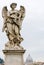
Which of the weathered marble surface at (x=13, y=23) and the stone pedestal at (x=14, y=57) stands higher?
the weathered marble surface at (x=13, y=23)

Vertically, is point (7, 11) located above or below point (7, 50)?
above

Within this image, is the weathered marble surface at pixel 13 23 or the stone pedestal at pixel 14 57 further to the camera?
the weathered marble surface at pixel 13 23

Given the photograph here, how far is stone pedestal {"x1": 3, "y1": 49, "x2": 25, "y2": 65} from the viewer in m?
14.3

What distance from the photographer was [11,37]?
1455 cm

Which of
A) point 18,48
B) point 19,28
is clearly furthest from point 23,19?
point 18,48

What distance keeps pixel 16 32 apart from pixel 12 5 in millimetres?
1359

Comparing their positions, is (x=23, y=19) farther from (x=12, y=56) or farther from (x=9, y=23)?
(x=12, y=56)

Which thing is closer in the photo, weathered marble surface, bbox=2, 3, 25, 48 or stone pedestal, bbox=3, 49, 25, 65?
stone pedestal, bbox=3, 49, 25, 65

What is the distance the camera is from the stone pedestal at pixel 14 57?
564 inches

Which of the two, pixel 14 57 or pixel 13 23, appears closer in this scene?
pixel 14 57

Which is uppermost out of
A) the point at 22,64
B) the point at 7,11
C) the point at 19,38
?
the point at 7,11

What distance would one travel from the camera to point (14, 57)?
1441cm

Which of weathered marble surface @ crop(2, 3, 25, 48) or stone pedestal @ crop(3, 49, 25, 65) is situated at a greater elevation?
weathered marble surface @ crop(2, 3, 25, 48)

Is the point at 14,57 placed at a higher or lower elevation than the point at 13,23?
lower
